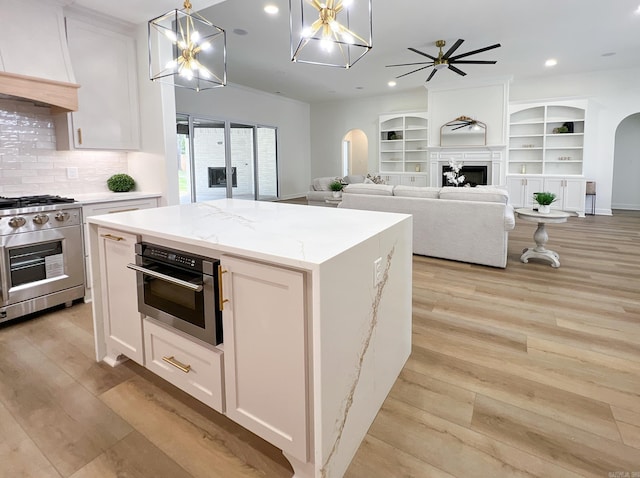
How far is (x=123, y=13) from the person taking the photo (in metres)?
3.41

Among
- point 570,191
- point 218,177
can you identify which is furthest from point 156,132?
point 570,191

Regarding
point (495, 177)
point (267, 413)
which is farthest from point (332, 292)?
point (495, 177)

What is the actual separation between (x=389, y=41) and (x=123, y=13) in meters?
3.88

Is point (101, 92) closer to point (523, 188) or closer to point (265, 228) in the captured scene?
point (265, 228)

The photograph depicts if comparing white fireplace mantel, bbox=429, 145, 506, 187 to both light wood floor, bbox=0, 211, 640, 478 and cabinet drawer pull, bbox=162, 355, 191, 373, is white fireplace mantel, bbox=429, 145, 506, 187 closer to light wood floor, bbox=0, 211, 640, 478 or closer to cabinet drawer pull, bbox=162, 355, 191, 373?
light wood floor, bbox=0, 211, 640, 478

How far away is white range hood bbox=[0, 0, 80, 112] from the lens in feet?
9.29

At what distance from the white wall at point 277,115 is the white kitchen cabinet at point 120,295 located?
6114 mm

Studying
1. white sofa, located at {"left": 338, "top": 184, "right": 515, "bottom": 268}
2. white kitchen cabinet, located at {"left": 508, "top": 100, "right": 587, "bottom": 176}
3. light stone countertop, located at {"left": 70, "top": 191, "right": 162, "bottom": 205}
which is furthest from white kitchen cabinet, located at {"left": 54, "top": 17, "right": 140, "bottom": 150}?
white kitchen cabinet, located at {"left": 508, "top": 100, "right": 587, "bottom": 176}

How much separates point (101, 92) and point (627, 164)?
33.8 ft

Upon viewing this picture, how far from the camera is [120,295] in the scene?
2.05 meters

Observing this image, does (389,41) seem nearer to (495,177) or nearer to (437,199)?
(437,199)

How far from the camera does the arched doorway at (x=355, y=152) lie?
520 inches

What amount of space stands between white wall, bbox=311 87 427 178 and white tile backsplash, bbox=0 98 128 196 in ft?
25.9

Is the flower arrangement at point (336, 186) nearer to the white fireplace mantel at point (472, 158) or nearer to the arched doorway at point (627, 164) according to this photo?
the white fireplace mantel at point (472, 158)
